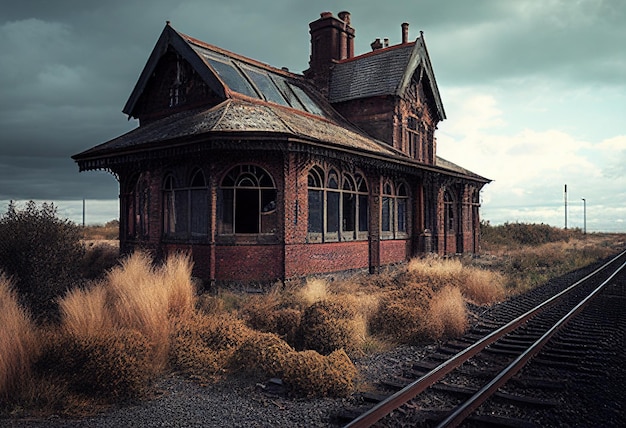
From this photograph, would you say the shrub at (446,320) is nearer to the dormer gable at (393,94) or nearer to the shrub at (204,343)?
the shrub at (204,343)

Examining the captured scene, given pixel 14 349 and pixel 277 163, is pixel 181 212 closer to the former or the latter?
pixel 277 163

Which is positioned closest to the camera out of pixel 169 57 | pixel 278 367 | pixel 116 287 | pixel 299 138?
pixel 278 367

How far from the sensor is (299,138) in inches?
463

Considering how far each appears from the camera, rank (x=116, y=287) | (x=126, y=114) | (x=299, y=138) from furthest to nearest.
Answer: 1. (x=126, y=114)
2. (x=299, y=138)
3. (x=116, y=287)

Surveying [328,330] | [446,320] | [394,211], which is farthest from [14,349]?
[394,211]

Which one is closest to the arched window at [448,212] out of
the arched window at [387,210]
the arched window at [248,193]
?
the arched window at [387,210]

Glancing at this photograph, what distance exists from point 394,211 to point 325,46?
31.2ft

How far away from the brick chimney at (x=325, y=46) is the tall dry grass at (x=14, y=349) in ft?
57.2

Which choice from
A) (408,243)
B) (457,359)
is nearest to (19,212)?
(457,359)

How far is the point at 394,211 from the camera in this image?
17.9m

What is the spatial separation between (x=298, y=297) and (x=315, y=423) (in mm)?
5599

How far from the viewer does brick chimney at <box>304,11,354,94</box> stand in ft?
73.0

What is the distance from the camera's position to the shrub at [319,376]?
19.0 ft

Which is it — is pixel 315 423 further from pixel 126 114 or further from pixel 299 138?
pixel 126 114
